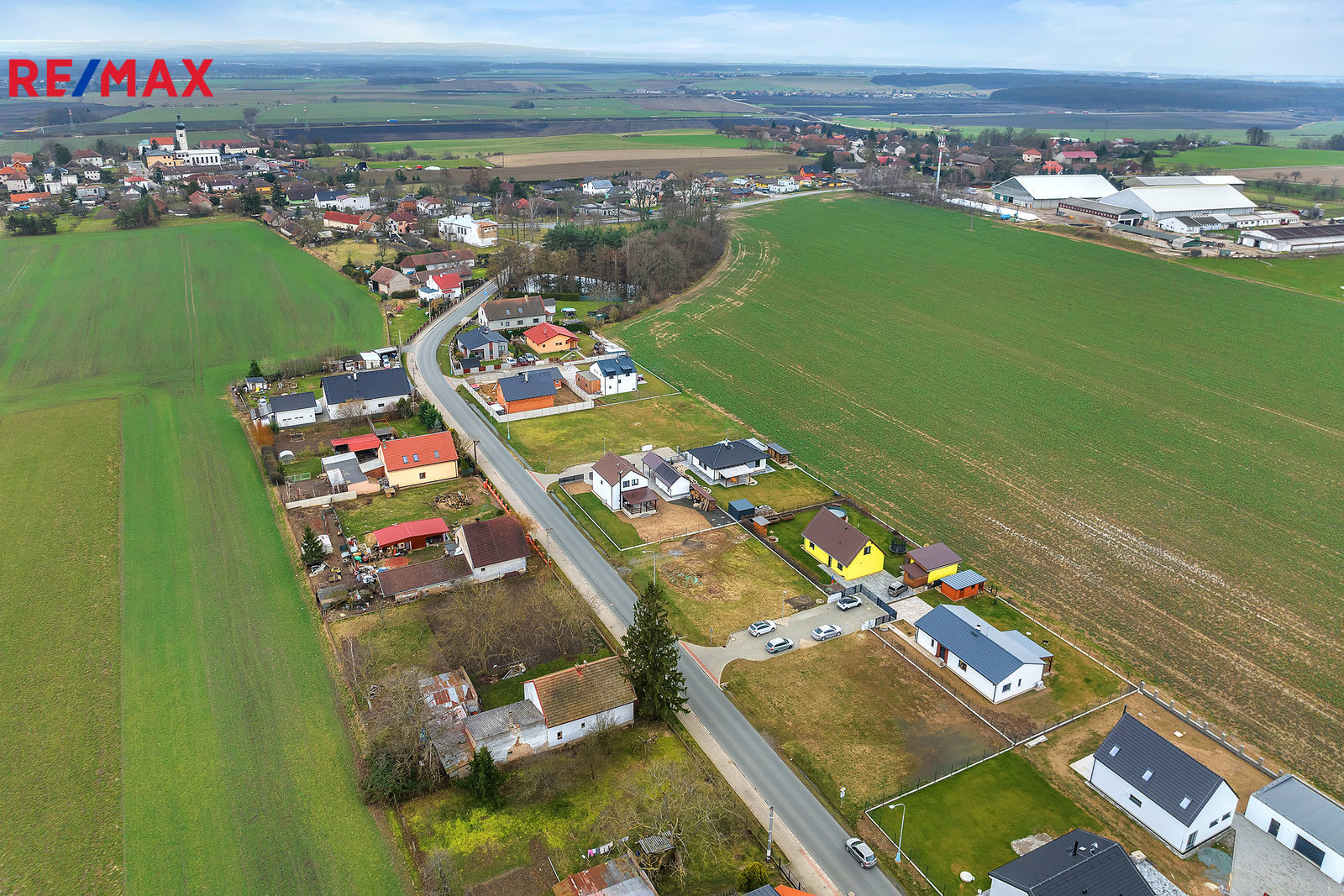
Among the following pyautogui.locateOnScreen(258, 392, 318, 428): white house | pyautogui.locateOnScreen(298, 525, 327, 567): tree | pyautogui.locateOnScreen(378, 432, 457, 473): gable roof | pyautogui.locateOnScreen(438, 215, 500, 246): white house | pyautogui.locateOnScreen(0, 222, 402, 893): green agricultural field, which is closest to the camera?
pyautogui.locateOnScreen(0, 222, 402, 893): green agricultural field

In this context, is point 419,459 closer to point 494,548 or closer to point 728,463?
point 494,548

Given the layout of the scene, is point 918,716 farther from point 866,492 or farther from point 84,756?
point 84,756

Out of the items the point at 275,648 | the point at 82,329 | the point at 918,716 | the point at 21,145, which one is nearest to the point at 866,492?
the point at 918,716

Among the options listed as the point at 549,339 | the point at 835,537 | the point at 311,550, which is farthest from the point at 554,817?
the point at 549,339

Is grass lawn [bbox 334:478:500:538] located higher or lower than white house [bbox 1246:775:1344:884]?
higher

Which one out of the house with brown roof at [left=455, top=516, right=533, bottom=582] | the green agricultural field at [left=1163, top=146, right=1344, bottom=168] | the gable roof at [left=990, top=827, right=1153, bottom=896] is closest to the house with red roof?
the house with brown roof at [left=455, top=516, right=533, bottom=582]

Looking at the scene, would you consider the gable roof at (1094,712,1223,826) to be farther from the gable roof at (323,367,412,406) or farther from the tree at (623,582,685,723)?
the gable roof at (323,367,412,406)

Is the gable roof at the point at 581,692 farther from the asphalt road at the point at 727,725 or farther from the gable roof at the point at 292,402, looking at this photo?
the gable roof at the point at 292,402
